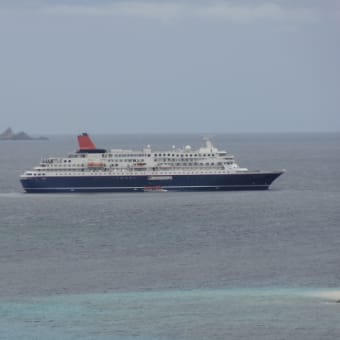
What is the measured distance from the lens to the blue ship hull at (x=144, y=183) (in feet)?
370

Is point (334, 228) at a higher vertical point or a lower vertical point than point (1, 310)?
higher

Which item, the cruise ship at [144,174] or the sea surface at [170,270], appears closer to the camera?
the sea surface at [170,270]

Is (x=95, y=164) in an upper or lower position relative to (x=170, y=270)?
upper

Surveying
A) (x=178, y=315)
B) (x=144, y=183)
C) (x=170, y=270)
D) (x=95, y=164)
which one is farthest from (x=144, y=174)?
(x=178, y=315)

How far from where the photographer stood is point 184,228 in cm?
8012

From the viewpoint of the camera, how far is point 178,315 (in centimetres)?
4934

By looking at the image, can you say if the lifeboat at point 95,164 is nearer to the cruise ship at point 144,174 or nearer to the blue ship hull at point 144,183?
the cruise ship at point 144,174

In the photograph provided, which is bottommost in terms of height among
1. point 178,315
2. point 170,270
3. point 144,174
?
point 178,315

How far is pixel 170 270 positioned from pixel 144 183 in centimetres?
5331

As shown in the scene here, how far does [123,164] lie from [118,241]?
4148 centimetres

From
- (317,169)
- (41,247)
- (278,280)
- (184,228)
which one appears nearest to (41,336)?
(278,280)

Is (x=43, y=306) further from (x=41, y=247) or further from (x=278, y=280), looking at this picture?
(x=41, y=247)

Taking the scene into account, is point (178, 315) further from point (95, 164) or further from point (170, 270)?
point (95, 164)

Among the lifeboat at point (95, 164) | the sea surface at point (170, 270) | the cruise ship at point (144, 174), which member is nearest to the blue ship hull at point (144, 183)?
the cruise ship at point (144, 174)
